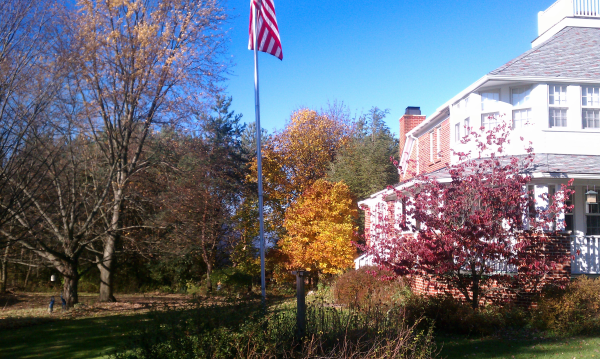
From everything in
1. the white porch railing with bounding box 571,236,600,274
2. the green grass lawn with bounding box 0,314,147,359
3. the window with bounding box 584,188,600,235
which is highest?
the window with bounding box 584,188,600,235

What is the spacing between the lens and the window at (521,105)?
1441cm

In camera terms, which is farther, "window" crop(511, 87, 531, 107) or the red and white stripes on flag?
"window" crop(511, 87, 531, 107)

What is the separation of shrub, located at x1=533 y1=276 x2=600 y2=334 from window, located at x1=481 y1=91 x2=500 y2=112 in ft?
19.4

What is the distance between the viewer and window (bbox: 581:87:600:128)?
14.2 m

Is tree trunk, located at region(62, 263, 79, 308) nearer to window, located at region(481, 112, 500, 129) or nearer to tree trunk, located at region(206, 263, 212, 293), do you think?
tree trunk, located at region(206, 263, 212, 293)

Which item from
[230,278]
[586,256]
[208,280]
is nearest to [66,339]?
[586,256]

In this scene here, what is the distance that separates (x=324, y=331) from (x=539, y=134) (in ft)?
33.3

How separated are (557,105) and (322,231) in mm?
11197

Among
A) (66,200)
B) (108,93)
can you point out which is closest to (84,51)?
(108,93)

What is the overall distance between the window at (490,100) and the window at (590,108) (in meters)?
2.33

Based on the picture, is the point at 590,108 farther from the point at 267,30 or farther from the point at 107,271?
the point at 107,271

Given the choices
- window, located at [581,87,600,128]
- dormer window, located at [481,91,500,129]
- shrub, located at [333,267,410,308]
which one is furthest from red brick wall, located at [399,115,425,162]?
shrub, located at [333,267,410,308]

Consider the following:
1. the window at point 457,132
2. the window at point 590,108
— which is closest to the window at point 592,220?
the window at point 590,108

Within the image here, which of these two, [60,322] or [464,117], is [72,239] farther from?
[464,117]
